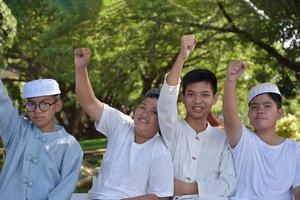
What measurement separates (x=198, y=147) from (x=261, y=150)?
17.1 inches

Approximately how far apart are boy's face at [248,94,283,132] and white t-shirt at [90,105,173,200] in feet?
2.21

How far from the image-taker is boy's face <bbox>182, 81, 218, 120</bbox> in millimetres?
3512

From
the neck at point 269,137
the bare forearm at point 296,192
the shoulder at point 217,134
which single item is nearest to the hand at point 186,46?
the shoulder at point 217,134

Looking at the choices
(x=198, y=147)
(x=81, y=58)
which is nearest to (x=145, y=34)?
(x=81, y=58)

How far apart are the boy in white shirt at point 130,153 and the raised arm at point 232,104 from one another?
46 cm

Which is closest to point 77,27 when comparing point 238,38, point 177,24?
point 177,24

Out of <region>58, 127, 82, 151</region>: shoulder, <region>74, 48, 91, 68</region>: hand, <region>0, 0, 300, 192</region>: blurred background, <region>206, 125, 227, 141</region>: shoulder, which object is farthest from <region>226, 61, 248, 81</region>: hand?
<region>0, 0, 300, 192</region>: blurred background

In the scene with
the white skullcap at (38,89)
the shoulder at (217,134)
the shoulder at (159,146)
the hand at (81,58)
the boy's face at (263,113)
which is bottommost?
the shoulder at (159,146)

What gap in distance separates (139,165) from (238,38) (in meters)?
6.03

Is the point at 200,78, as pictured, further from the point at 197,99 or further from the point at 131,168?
the point at 131,168

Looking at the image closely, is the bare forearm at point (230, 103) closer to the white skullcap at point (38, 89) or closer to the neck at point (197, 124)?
the neck at point (197, 124)

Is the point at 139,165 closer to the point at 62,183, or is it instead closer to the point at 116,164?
the point at 116,164

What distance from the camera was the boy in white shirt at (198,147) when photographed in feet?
11.2

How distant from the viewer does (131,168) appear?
3400mm
